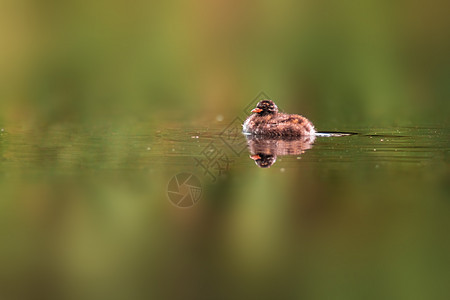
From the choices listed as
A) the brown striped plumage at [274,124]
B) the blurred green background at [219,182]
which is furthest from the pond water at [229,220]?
the brown striped plumage at [274,124]

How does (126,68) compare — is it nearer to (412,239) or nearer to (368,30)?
(368,30)

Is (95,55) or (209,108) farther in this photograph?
(95,55)

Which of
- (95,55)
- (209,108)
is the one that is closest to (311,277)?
(209,108)
